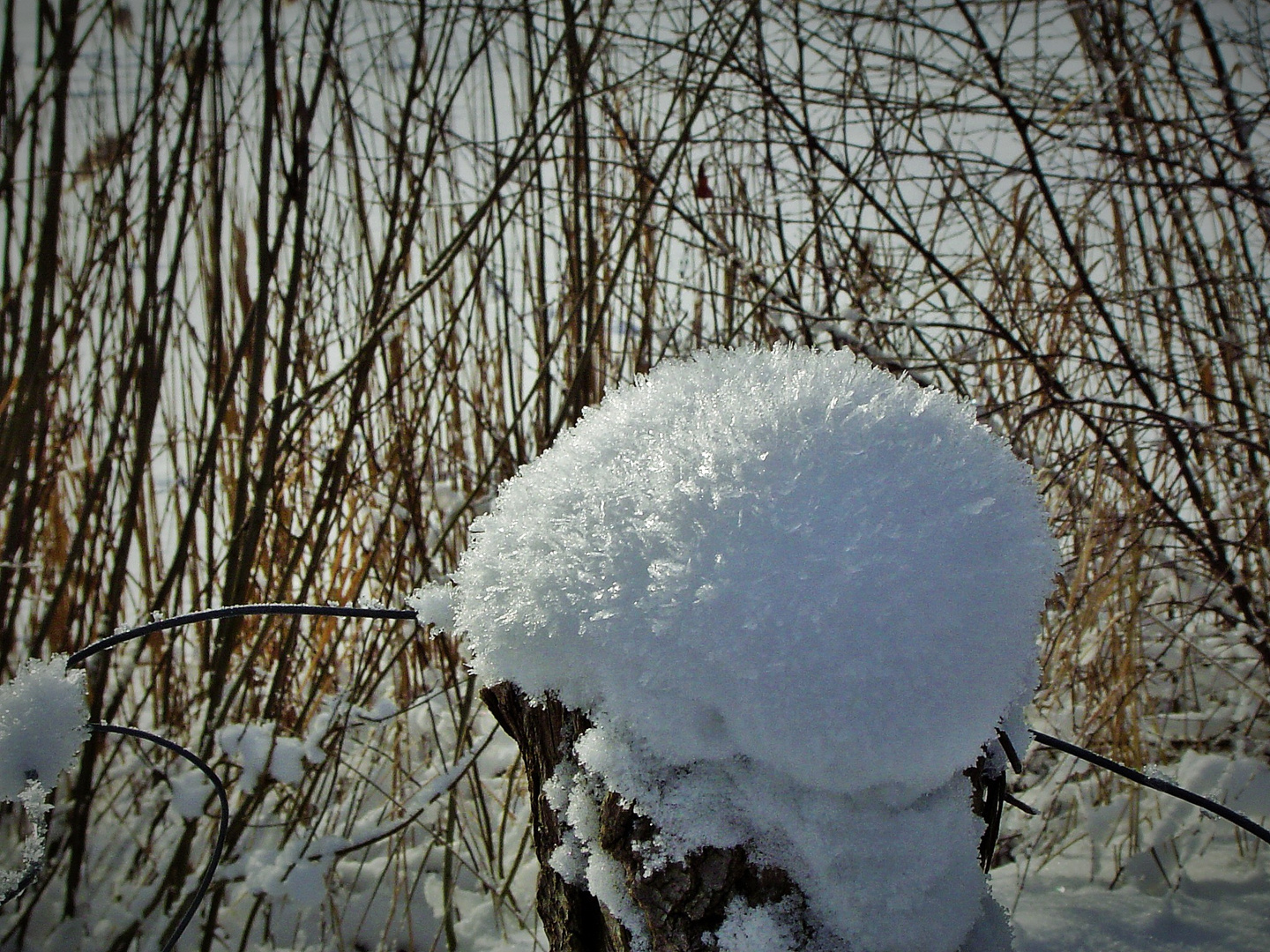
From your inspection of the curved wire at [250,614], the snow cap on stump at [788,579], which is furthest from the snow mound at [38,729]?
the snow cap on stump at [788,579]

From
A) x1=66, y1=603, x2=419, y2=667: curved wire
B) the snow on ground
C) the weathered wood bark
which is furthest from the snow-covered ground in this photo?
x1=66, y1=603, x2=419, y2=667: curved wire

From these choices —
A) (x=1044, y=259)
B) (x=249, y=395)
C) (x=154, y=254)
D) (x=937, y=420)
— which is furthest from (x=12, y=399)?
(x=1044, y=259)

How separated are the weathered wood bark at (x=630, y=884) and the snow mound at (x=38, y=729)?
0.97 feet

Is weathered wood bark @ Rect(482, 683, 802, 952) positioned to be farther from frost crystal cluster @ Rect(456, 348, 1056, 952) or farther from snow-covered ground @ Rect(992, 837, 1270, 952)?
snow-covered ground @ Rect(992, 837, 1270, 952)

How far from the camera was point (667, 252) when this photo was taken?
5.48 ft

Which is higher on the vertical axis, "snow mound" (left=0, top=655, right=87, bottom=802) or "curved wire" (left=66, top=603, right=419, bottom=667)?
"curved wire" (left=66, top=603, right=419, bottom=667)

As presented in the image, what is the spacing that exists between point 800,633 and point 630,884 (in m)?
0.19

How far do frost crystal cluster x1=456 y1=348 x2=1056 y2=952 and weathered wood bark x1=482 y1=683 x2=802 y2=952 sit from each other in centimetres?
1

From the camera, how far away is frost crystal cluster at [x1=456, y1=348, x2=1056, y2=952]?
41cm

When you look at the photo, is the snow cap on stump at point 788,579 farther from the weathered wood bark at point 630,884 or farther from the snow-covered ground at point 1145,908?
the snow-covered ground at point 1145,908

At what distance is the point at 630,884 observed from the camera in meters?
0.46

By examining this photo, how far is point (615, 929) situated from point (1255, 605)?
4.96 ft

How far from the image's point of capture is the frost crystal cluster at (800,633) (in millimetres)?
406

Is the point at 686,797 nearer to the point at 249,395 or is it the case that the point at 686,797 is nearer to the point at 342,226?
the point at 249,395
